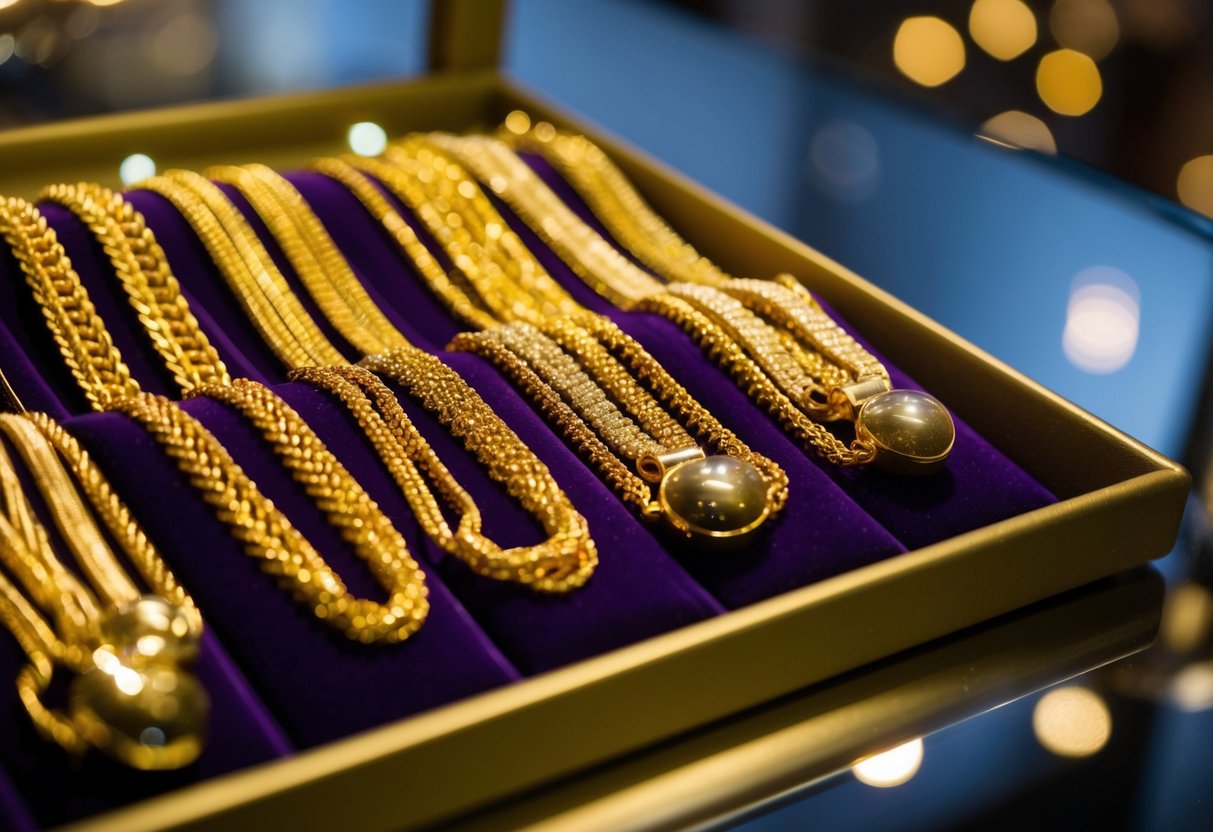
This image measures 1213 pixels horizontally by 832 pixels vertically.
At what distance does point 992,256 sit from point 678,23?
808 millimetres

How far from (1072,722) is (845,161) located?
3.27 feet

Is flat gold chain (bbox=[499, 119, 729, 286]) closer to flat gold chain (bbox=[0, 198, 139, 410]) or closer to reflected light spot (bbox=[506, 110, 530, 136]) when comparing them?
reflected light spot (bbox=[506, 110, 530, 136])

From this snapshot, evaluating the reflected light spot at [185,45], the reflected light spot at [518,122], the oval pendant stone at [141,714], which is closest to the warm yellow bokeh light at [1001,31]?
the reflected light spot at [518,122]

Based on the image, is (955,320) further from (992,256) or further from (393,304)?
(393,304)

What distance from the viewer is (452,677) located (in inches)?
33.6

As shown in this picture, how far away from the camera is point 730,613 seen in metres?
0.85

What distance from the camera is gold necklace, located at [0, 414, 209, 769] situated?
0.73 meters

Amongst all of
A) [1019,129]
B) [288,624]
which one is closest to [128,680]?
[288,624]

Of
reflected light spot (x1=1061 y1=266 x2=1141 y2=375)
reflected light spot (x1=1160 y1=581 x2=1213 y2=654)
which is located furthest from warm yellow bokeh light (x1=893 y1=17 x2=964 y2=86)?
reflected light spot (x1=1160 y1=581 x2=1213 y2=654)

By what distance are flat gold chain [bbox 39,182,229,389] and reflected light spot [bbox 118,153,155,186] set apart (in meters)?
0.22

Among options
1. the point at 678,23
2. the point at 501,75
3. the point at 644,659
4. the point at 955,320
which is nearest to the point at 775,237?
the point at 955,320

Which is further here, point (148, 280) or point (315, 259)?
point (315, 259)

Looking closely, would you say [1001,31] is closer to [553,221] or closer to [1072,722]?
[553,221]

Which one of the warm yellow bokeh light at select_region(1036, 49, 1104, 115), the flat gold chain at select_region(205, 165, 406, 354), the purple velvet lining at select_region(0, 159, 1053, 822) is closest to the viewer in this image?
the purple velvet lining at select_region(0, 159, 1053, 822)
